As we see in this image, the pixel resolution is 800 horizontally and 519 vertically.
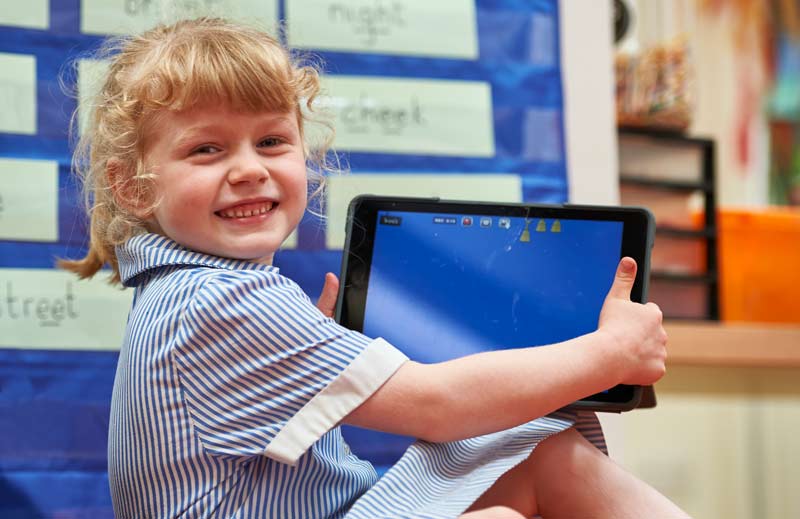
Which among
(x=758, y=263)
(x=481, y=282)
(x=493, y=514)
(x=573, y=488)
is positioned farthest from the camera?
Answer: (x=758, y=263)

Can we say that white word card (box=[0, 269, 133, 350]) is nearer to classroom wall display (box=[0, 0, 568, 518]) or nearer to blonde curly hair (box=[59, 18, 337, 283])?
classroom wall display (box=[0, 0, 568, 518])

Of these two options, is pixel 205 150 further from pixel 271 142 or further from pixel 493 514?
pixel 493 514

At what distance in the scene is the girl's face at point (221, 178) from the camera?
761 millimetres

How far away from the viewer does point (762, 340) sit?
1.71 meters

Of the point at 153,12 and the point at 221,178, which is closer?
the point at 221,178

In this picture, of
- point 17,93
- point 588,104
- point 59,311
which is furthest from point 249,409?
point 588,104

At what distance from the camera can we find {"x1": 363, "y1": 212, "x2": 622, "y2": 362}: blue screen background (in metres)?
0.85

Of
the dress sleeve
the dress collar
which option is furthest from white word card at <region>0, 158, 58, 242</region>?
the dress sleeve

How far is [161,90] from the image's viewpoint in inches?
30.0

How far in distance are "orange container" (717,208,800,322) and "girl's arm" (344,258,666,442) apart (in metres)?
1.18

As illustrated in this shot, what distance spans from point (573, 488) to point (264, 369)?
27 cm

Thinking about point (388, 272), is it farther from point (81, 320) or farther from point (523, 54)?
point (523, 54)

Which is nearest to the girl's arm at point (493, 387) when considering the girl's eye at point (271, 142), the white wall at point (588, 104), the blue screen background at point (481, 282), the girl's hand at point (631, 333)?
the girl's hand at point (631, 333)

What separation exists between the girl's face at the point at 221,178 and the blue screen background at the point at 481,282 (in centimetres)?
13
